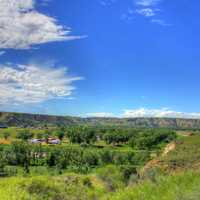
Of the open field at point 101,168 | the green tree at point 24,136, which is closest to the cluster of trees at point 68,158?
the open field at point 101,168

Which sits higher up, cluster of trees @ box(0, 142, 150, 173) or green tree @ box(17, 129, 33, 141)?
green tree @ box(17, 129, 33, 141)

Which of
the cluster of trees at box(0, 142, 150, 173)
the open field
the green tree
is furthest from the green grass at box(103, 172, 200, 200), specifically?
the green tree

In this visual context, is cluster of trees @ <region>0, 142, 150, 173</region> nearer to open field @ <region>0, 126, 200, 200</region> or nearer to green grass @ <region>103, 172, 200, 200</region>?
open field @ <region>0, 126, 200, 200</region>

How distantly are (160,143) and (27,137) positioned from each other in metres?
62.4

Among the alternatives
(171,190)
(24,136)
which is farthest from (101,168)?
(24,136)

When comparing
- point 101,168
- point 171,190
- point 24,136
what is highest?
point 171,190

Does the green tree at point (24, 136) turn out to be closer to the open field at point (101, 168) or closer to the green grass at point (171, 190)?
the open field at point (101, 168)

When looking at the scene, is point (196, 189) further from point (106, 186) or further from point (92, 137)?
point (92, 137)

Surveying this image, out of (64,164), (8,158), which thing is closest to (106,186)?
(64,164)

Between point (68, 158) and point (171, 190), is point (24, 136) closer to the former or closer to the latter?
point (68, 158)

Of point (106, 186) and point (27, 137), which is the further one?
point (27, 137)

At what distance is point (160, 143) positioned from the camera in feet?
490

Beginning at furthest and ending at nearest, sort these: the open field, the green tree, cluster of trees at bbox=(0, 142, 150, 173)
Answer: the green tree
cluster of trees at bbox=(0, 142, 150, 173)
the open field

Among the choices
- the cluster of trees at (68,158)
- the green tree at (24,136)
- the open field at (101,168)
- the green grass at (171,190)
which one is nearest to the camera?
the green grass at (171,190)
